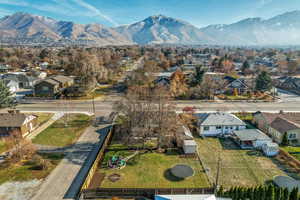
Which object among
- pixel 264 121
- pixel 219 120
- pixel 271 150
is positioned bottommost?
pixel 271 150

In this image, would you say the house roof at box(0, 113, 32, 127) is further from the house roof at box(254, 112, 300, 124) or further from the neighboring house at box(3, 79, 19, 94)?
the house roof at box(254, 112, 300, 124)

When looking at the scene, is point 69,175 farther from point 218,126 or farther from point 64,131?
point 218,126

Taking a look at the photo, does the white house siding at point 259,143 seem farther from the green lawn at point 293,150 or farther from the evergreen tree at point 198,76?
the evergreen tree at point 198,76

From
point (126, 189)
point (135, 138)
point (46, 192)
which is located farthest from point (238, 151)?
point (46, 192)

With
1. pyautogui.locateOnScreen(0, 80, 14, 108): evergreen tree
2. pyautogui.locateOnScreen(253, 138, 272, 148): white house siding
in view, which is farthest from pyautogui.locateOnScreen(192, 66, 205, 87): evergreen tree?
pyautogui.locateOnScreen(0, 80, 14, 108): evergreen tree

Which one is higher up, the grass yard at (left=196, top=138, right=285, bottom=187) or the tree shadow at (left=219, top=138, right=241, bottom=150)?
the tree shadow at (left=219, top=138, right=241, bottom=150)

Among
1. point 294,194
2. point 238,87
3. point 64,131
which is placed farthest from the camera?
point 238,87

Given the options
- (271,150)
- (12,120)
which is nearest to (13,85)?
(12,120)

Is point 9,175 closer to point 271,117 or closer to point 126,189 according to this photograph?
point 126,189
